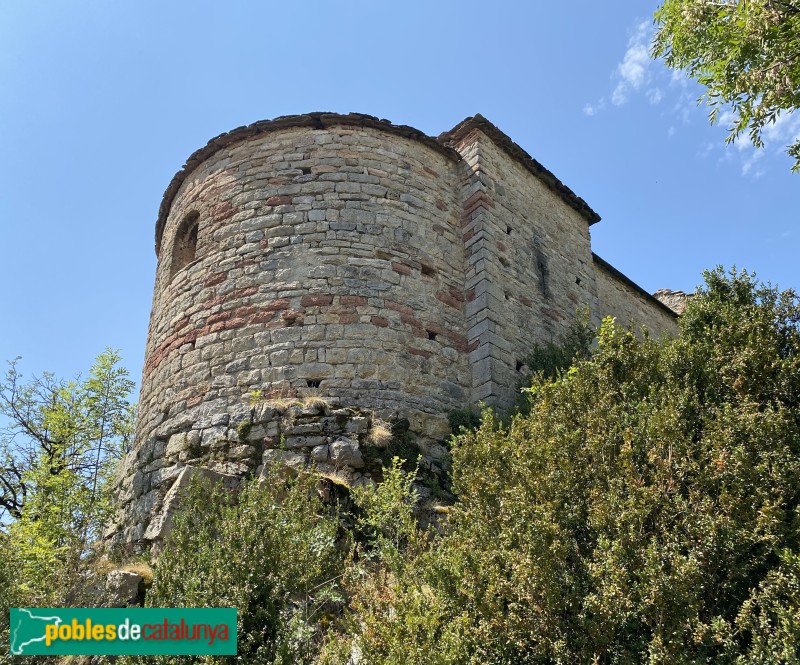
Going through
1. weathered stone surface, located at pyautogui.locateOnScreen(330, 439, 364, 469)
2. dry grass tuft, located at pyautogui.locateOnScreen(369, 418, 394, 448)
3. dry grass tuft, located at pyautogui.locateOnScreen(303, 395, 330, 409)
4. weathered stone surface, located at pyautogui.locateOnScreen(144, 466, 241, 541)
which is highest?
dry grass tuft, located at pyautogui.locateOnScreen(303, 395, 330, 409)

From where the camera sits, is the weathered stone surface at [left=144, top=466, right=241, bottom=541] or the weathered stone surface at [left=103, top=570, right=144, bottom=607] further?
the weathered stone surface at [left=144, top=466, right=241, bottom=541]

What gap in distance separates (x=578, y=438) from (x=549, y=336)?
5.14 meters

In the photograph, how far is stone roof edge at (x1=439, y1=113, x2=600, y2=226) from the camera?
9570mm

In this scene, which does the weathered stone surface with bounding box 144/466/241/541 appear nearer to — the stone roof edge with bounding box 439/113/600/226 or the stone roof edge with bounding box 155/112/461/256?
the stone roof edge with bounding box 155/112/461/256

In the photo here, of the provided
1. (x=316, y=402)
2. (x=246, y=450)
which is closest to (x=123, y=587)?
(x=246, y=450)

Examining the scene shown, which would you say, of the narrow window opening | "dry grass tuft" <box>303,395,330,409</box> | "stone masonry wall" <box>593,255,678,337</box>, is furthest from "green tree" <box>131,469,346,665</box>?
"stone masonry wall" <box>593,255,678,337</box>

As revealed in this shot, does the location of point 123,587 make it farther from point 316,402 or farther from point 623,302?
point 623,302

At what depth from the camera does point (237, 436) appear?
6949 millimetres

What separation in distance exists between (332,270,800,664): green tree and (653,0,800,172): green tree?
232cm

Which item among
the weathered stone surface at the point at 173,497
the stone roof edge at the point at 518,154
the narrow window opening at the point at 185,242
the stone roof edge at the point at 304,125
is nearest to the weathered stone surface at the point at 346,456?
the weathered stone surface at the point at 173,497

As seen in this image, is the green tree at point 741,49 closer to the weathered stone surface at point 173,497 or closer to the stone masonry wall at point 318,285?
the stone masonry wall at point 318,285

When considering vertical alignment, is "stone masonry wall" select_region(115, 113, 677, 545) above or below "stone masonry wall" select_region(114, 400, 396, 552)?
above

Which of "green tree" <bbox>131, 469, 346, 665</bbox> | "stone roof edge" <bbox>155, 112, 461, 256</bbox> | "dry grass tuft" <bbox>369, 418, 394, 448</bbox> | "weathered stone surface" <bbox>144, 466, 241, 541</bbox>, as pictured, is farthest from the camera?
"stone roof edge" <bbox>155, 112, 461, 256</bbox>

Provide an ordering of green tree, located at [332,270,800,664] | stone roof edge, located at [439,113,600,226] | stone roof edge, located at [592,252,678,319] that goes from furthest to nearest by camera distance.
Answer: stone roof edge, located at [592,252,678,319], stone roof edge, located at [439,113,600,226], green tree, located at [332,270,800,664]
